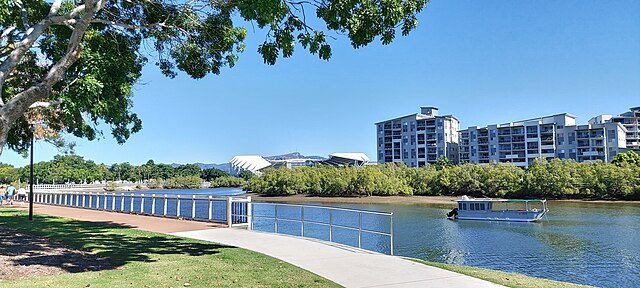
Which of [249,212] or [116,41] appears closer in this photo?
[116,41]

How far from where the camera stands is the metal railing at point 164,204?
16.3 m

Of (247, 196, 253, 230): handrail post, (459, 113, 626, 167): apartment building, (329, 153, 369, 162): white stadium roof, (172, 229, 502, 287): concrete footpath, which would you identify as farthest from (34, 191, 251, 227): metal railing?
(329, 153, 369, 162): white stadium roof

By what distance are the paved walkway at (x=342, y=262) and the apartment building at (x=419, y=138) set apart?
99.0 metres

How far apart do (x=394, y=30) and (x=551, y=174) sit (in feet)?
227

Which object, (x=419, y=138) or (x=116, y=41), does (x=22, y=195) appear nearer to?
(x=116, y=41)

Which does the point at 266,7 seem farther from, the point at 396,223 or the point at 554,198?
the point at 554,198

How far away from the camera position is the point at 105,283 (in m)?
7.46

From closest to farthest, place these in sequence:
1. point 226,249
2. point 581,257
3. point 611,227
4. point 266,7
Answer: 1. point 266,7
2. point 226,249
3. point 581,257
4. point 611,227

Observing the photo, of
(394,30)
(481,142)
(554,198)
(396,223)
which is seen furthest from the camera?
(481,142)

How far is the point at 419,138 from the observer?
370ft

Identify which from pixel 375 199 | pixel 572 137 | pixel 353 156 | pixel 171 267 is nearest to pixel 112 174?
pixel 353 156

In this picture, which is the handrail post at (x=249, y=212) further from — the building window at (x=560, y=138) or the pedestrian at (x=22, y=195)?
the building window at (x=560, y=138)

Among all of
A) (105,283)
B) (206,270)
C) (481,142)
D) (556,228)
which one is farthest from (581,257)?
(481,142)

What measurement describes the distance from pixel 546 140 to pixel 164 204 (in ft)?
297
